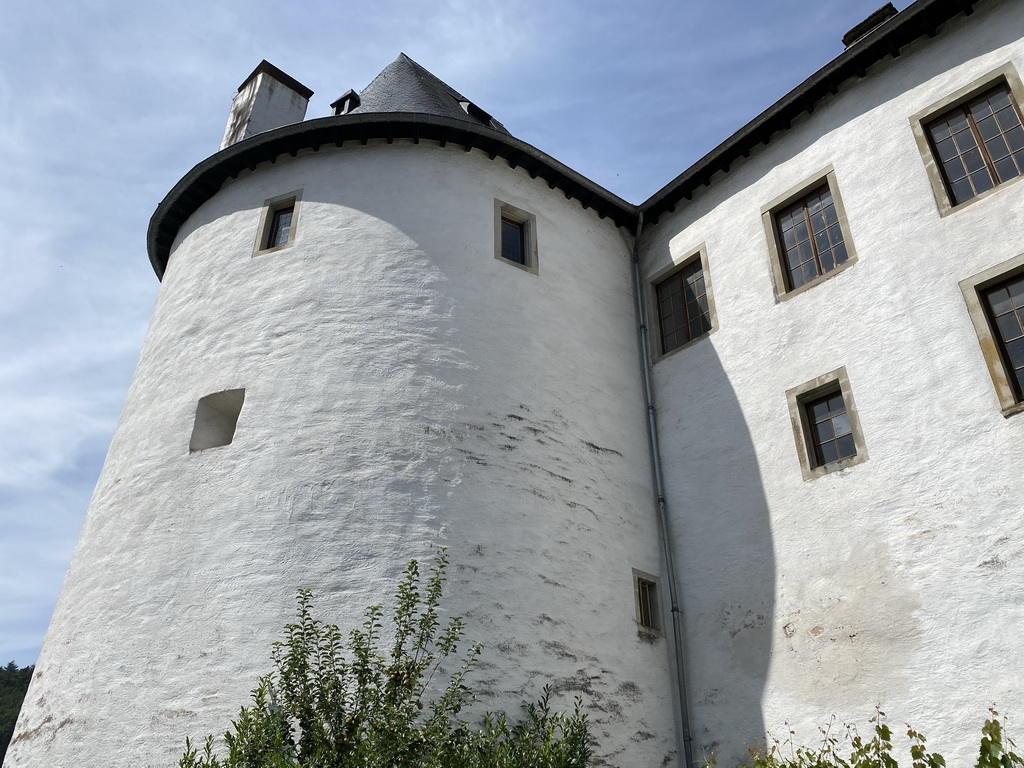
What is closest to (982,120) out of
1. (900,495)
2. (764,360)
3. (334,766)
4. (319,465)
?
(764,360)

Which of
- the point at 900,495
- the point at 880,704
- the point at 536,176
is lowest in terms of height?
the point at 880,704

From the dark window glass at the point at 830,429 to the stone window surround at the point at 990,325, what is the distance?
5.29 feet

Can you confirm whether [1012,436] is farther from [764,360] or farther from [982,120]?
[982,120]

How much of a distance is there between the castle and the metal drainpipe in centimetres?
5

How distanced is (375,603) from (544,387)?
12.5 ft

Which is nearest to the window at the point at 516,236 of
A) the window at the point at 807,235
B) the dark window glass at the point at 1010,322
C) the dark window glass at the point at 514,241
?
the dark window glass at the point at 514,241

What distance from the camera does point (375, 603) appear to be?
9.27 metres

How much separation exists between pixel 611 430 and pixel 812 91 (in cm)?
535

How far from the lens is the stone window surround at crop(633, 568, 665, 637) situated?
10914mm

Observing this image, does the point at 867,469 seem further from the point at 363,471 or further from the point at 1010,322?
the point at 363,471

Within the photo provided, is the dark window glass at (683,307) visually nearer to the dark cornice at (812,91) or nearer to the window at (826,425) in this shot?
the dark cornice at (812,91)

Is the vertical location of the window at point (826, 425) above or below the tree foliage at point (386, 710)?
above

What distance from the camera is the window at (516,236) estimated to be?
13.0m

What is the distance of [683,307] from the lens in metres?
13.3
